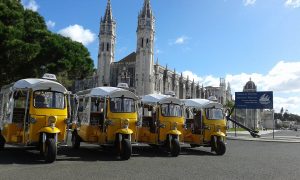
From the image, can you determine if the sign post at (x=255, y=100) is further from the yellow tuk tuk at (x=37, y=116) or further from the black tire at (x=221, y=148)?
the yellow tuk tuk at (x=37, y=116)

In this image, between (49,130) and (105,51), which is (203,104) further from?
(105,51)

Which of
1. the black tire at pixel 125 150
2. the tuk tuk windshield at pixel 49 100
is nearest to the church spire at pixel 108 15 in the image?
the tuk tuk windshield at pixel 49 100

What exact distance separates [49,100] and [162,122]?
5798mm

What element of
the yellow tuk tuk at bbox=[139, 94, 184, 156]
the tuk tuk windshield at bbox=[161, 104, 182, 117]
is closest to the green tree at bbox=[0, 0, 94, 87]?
the yellow tuk tuk at bbox=[139, 94, 184, 156]

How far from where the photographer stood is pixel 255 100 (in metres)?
39.1

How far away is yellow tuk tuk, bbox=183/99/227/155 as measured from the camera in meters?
16.9

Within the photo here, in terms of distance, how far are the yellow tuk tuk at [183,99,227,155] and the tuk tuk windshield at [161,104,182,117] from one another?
5.56ft

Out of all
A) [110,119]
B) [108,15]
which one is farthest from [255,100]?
[108,15]

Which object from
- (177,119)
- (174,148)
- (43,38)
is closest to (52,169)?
(174,148)

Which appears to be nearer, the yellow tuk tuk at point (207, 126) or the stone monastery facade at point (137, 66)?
the yellow tuk tuk at point (207, 126)

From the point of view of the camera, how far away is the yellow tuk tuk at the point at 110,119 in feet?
44.6

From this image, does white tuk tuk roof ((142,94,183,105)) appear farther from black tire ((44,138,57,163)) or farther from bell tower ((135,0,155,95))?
bell tower ((135,0,155,95))

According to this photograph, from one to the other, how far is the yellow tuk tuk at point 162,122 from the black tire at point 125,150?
280cm

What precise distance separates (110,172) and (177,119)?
22.7 ft
